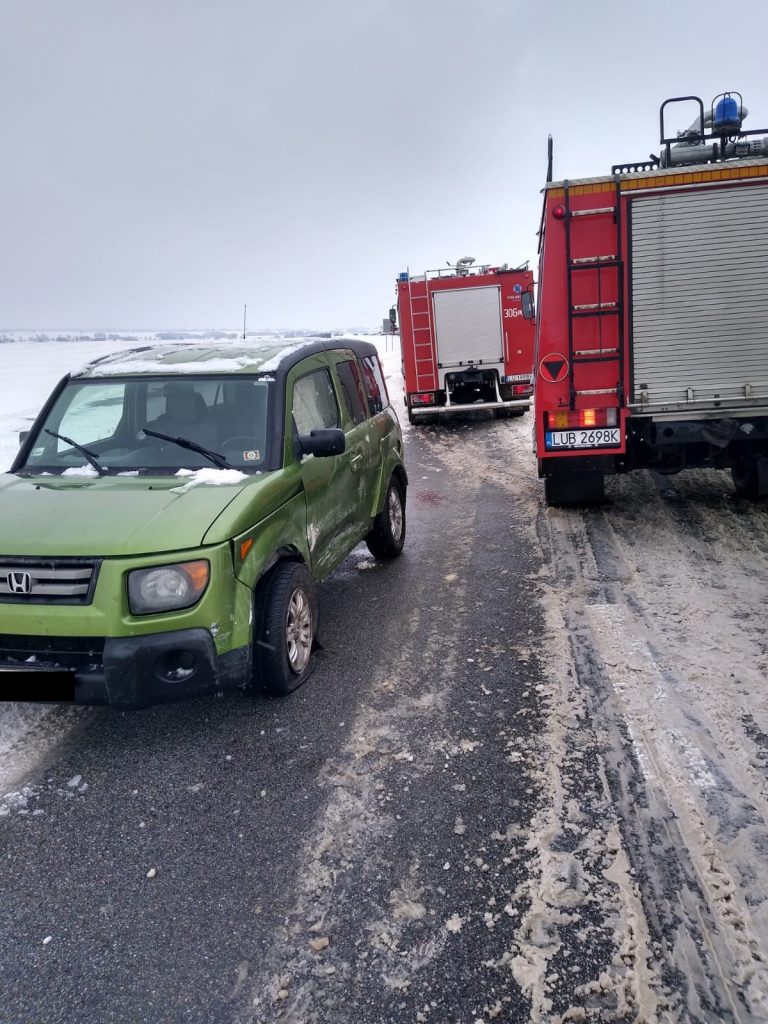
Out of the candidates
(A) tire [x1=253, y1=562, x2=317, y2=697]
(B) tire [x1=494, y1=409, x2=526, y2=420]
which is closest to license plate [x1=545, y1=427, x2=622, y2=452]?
→ (A) tire [x1=253, y1=562, x2=317, y2=697]

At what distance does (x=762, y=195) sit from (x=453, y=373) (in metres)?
9.69

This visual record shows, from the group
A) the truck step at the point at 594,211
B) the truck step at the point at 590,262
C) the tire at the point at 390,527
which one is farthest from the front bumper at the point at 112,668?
the truck step at the point at 594,211

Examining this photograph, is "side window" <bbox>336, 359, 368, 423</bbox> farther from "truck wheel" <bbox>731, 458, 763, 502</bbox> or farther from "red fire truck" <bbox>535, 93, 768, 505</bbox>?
"truck wheel" <bbox>731, 458, 763, 502</bbox>

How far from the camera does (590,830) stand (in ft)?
9.75

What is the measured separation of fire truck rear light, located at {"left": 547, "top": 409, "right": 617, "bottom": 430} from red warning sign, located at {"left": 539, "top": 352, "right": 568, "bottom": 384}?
316 millimetres

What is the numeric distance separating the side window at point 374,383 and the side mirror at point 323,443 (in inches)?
76.3

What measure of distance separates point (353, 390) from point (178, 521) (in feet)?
8.81

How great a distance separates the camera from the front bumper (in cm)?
338

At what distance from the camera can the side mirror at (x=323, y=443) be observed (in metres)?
4.47

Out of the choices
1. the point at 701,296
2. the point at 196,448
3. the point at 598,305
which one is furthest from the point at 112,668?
the point at 701,296

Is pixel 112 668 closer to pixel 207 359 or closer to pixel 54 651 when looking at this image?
pixel 54 651

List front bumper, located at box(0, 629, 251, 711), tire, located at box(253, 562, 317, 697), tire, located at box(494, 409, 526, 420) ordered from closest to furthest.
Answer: front bumper, located at box(0, 629, 251, 711) < tire, located at box(253, 562, 317, 697) < tire, located at box(494, 409, 526, 420)

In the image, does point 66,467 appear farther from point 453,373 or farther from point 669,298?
point 453,373

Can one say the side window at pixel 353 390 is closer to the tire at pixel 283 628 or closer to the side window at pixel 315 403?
the side window at pixel 315 403
